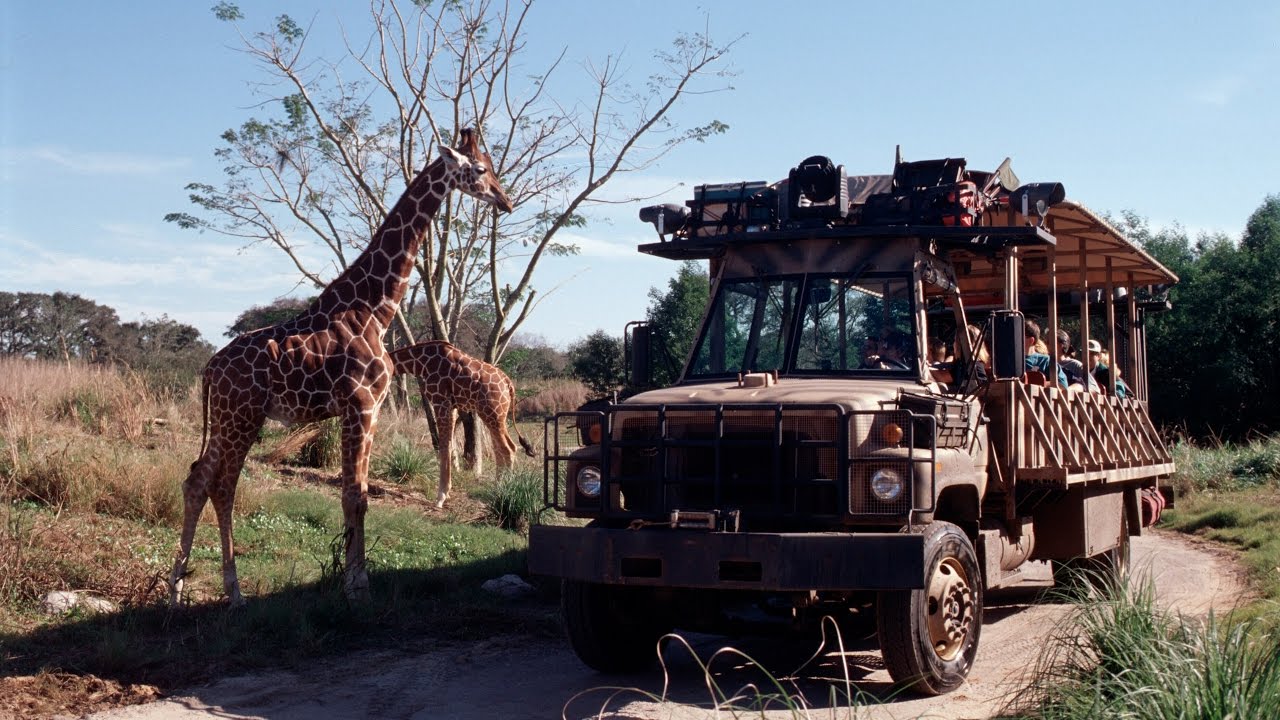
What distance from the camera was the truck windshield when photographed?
8.16 metres

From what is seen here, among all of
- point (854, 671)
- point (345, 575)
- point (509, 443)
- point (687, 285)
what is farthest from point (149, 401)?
point (687, 285)

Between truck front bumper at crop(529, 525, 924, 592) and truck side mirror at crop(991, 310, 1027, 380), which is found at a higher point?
truck side mirror at crop(991, 310, 1027, 380)

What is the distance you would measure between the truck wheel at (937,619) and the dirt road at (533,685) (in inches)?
6.6

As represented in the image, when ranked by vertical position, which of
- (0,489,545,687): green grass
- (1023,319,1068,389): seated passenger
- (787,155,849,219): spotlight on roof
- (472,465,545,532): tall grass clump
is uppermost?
(787,155,849,219): spotlight on roof

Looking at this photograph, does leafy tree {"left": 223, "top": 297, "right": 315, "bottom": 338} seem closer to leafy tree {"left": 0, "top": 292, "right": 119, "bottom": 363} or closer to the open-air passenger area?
leafy tree {"left": 0, "top": 292, "right": 119, "bottom": 363}

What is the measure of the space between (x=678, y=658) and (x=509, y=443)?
312 inches

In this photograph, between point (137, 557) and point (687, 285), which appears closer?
point (137, 557)

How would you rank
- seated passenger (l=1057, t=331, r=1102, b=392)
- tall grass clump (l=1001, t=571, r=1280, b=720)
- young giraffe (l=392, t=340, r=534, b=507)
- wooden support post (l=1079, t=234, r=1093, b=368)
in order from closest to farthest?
tall grass clump (l=1001, t=571, r=1280, b=720) < seated passenger (l=1057, t=331, r=1102, b=392) < wooden support post (l=1079, t=234, r=1093, b=368) < young giraffe (l=392, t=340, r=534, b=507)

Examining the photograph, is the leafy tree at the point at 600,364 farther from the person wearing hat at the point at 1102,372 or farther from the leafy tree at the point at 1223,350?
the person wearing hat at the point at 1102,372

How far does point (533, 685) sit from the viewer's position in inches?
293

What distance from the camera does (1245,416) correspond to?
29.5 m

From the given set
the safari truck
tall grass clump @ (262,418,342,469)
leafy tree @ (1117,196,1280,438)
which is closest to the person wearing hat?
the safari truck

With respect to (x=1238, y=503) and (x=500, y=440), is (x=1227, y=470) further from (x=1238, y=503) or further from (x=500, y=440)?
(x=500, y=440)

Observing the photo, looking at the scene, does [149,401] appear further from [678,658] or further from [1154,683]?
[1154,683]
